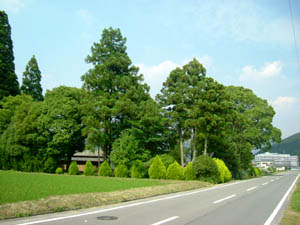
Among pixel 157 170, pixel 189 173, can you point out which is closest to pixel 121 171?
pixel 157 170

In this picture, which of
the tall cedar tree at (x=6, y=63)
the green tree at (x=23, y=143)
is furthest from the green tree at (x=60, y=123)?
the tall cedar tree at (x=6, y=63)

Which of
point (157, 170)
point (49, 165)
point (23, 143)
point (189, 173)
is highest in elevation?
point (23, 143)

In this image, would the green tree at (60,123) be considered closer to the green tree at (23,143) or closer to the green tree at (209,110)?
the green tree at (23,143)

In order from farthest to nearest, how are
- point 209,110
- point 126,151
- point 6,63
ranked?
point 6,63, point 209,110, point 126,151

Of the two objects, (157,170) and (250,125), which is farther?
(250,125)

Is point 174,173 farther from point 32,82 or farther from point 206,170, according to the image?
point 32,82

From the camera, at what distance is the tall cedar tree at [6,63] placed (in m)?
47.3

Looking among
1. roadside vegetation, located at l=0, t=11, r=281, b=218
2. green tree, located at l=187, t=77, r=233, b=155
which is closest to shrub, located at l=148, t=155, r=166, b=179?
roadside vegetation, located at l=0, t=11, r=281, b=218

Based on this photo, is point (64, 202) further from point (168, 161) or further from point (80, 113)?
point (80, 113)

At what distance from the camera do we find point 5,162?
124 feet

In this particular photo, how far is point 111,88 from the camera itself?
36.1 metres

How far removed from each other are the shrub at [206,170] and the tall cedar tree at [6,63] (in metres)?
35.1

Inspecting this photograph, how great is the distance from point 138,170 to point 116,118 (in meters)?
7.31

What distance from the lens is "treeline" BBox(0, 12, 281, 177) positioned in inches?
1297
